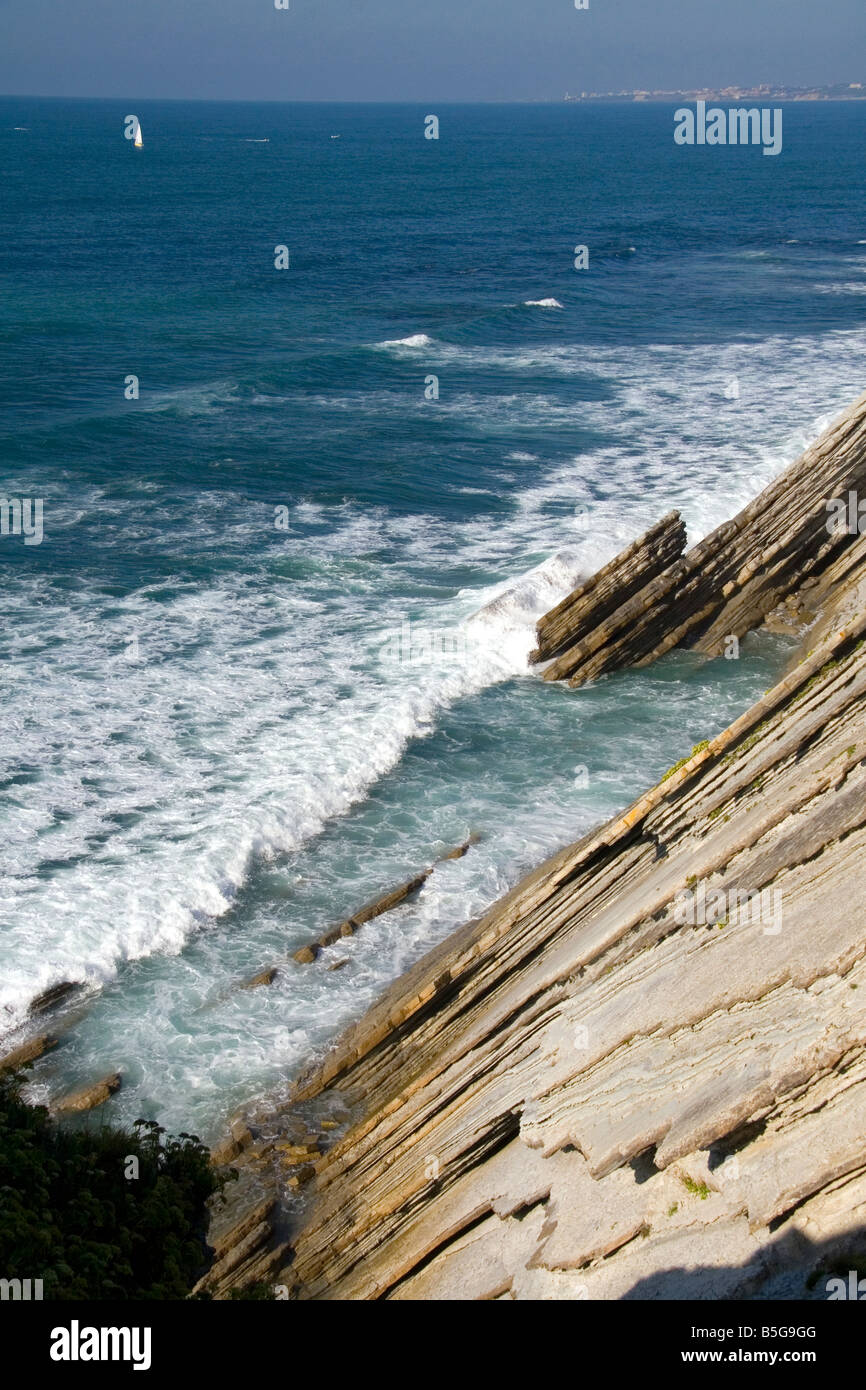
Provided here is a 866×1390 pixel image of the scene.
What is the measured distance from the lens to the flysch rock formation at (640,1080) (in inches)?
384

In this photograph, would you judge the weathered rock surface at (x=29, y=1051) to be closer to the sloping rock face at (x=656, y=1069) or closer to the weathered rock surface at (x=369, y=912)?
the weathered rock surface at (x=369, y=912)

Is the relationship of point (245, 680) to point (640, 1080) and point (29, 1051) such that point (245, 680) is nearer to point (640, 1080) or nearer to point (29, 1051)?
point (29, 1051)

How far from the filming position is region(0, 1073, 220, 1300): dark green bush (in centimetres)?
1316

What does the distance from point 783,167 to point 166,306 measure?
134859 millimetres

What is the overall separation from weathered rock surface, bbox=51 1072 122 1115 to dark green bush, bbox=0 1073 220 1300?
537mm

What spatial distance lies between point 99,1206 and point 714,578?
902 inches

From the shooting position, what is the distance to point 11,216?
341 feet

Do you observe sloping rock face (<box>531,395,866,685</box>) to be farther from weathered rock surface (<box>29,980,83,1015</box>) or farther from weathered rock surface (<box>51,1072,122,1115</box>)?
weathered rock surface (<box>51,1072,122,1115</box>)

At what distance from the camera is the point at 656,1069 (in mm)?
11359

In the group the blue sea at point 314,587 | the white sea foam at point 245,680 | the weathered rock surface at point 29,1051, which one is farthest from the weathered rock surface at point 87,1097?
the white sea foam at point 245,680

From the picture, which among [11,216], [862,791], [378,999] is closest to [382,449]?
[378,999]

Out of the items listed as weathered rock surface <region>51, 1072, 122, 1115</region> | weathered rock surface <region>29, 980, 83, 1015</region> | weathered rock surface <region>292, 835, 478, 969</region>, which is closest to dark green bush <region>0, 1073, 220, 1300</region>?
weathered rock surface <region>51, 1072, 122, 1115</region>

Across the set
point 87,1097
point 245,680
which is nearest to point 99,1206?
point 87,1097

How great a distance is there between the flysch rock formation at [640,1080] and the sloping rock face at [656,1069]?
0.09 feet
